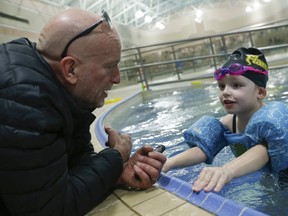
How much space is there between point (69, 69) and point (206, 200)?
0.79m

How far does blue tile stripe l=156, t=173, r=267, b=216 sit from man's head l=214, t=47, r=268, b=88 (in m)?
0.77

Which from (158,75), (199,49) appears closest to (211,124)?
(158,75)

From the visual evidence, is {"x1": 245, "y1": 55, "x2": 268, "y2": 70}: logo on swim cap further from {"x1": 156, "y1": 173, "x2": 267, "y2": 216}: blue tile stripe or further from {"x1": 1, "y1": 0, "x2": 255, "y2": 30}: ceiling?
{"x1": 1, "y1": 0, "x2": 255, "y2": 30}: ceiling

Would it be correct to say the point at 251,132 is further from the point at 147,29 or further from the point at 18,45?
the point at 147,29

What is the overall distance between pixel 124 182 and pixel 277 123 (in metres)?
0.89

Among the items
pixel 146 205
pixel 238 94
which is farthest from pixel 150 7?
pixel 146 205

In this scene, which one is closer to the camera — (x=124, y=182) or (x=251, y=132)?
(x=124, y=182)

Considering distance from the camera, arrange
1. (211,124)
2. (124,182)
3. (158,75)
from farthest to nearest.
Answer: (158,75) < (211,124) < (124,182)

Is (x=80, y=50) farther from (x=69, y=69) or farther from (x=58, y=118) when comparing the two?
(x=58, y=118)

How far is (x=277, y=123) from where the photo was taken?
1.67 meters

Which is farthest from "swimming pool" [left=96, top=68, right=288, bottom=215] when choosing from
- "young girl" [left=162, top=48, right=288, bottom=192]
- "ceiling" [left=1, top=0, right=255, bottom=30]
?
"ceiling" [left=1, top=0, right=255, bottom=30]

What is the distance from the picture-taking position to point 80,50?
1245 mm

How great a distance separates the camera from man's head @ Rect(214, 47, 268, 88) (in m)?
1.87

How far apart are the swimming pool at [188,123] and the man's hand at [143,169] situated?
1.74 feet
